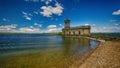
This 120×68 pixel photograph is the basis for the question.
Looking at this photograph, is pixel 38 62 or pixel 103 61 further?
pixel 38 62

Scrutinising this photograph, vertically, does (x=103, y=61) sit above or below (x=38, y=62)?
above

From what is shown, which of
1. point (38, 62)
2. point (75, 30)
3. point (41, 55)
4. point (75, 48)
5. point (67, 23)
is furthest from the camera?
point (67, 23)

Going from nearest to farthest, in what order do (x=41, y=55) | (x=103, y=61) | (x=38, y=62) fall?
(x=103, y=61)
(x=38, y=62)
(x=41, y=55)

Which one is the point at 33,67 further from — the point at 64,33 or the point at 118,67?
the point at 64,33

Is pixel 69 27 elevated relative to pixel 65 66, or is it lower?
elevated

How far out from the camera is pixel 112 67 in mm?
8516

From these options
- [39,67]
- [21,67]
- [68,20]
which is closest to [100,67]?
[39,67]

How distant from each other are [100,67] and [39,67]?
5.88 meters

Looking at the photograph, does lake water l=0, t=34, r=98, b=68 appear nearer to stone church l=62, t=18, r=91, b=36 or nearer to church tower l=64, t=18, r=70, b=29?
stone church l=62, t=18, r=91, b=36

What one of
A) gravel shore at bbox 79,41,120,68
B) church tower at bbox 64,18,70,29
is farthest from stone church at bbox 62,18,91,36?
gravel shore at bbox 79,41,120,68

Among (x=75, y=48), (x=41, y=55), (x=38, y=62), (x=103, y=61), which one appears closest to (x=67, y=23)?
(x=75, y=48)

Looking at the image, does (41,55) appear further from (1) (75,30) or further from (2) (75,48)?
(1) (75,30)

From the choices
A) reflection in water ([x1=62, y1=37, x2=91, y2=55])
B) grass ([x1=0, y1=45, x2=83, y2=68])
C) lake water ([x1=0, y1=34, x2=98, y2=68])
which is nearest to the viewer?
grass ([x1=0, y1=45, x2=83, y2=68])

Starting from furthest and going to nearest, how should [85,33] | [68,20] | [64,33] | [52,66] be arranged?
[64,33]
[68,20]
[85,33]
[52,66]
